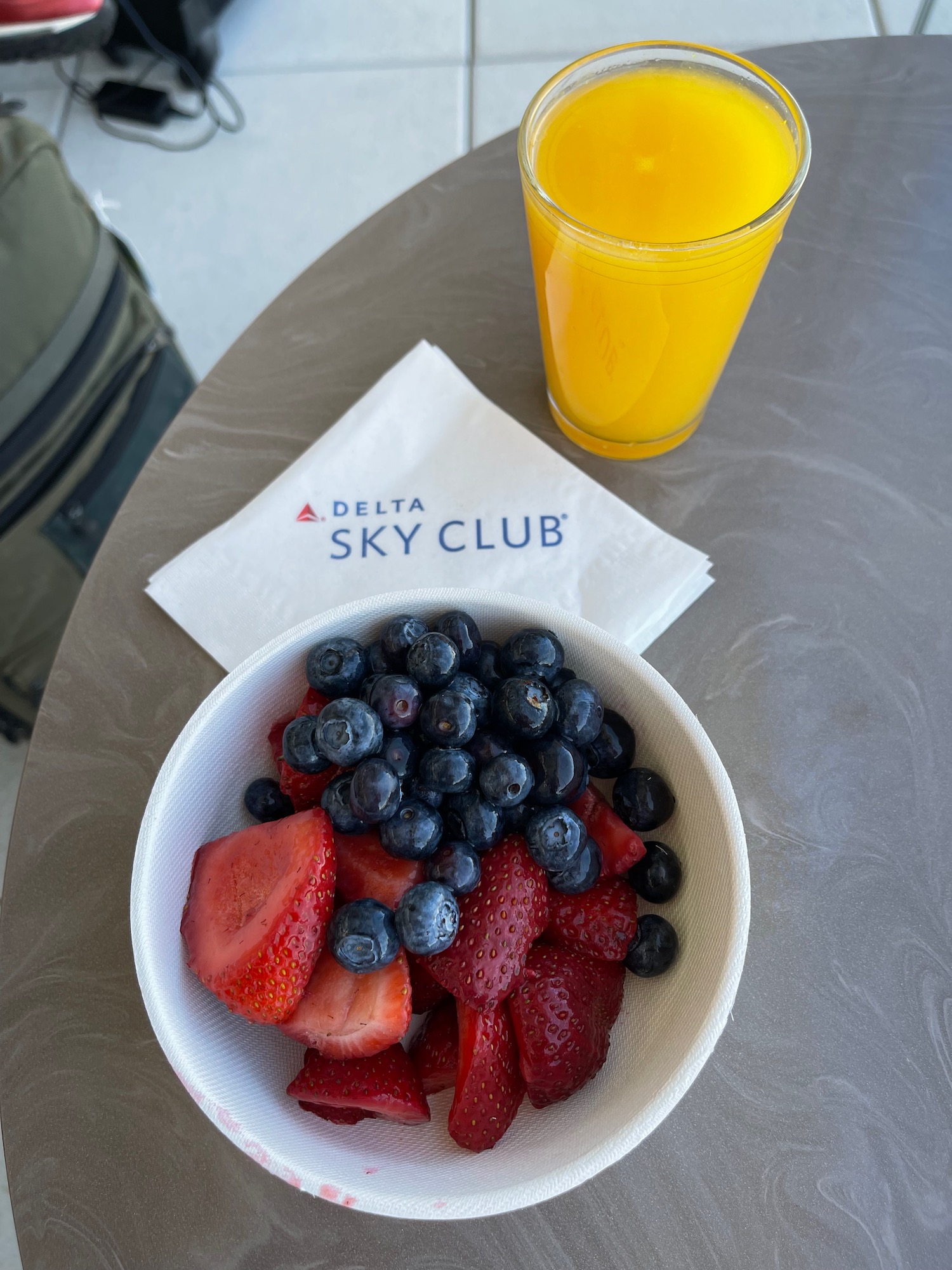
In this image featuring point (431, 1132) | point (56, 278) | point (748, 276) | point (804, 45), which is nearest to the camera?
point (431, 1132)

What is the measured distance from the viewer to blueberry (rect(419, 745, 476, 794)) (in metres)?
0.48

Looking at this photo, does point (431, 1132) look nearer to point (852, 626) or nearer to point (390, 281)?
point (852, 626)

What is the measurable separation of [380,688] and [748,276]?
0.36 metres

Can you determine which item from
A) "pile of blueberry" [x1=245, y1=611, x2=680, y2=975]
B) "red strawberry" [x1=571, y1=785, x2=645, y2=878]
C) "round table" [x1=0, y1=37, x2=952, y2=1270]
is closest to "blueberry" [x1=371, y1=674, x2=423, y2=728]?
"pile of blueberry" [x1=245, y1=611, x2=680, y2=975]

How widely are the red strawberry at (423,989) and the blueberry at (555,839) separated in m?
0.09

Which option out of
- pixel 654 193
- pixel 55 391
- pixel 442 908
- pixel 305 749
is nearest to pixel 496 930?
pixel 442 908

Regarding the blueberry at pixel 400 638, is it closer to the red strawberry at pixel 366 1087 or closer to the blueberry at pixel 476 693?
the blueberry at pixel 476 693

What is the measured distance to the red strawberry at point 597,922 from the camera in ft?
1.60

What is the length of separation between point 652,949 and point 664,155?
489mm

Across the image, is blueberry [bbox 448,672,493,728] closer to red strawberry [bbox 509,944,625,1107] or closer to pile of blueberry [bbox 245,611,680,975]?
pile of blueberry [bbox 245,611,680,975]

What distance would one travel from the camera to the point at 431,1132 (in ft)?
1.52

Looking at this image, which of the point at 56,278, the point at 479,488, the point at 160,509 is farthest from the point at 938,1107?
the point at 56,278

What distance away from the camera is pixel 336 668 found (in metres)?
0.50

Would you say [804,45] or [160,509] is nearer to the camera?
[160,509]
